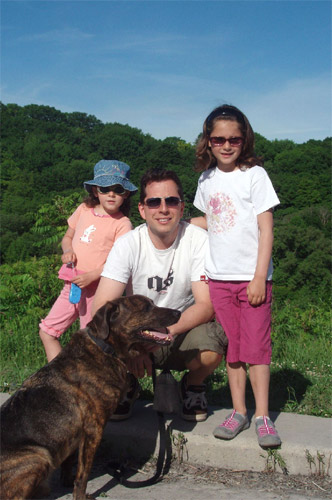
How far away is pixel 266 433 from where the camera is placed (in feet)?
11.1

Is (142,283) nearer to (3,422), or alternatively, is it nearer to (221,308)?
(221,308)

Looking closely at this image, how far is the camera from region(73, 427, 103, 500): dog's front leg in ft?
9.61

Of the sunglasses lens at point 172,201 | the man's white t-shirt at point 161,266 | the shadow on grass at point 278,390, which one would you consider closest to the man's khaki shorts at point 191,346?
the man's white t-shirt at point 161,266

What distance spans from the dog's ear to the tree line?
400 centimetres

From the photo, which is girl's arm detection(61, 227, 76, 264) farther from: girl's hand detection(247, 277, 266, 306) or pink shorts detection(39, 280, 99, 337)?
girl's hand detection(247, 277, 266, 306)

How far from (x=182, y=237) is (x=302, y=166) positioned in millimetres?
23077

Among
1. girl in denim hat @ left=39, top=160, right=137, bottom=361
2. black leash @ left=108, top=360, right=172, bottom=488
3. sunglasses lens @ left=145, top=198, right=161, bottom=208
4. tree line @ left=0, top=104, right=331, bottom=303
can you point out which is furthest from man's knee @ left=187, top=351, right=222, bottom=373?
tree line @ left=0, top=104, right=331, bottom=303

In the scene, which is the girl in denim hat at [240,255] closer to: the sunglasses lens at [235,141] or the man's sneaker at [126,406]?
the sunglasses lens at [235,141]

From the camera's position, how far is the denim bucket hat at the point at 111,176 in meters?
4.32

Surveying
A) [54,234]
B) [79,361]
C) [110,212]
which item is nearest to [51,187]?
[54,234]

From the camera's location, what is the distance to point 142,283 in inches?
149

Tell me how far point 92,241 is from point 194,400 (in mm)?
1546

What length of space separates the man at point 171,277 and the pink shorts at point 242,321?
0.30 ft

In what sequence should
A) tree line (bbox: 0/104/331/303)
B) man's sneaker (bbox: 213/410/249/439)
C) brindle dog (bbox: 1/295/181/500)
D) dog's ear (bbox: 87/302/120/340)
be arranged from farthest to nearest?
tree line (bbox: 0/104/331/303)
man's sneaker (bbox: 213/410/249/439)
dog's ear (bbox: 87/302/120/340)
brindle dog (bbox: 1/295/181/500)
